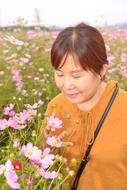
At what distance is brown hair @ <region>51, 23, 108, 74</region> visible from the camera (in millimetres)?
1811

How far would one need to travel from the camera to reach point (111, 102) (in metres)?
1.98

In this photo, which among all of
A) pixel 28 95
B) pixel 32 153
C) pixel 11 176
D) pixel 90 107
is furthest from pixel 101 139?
pixel 28 95

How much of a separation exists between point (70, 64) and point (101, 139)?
0.36 m

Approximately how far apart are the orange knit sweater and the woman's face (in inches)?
4.6

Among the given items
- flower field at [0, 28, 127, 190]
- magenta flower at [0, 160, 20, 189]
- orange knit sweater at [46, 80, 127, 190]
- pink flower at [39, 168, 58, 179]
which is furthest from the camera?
orange knit sweater at [46, 80, 127, 190]

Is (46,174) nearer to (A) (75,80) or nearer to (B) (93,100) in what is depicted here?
(A) (75,80)

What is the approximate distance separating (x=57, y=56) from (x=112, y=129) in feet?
1.24

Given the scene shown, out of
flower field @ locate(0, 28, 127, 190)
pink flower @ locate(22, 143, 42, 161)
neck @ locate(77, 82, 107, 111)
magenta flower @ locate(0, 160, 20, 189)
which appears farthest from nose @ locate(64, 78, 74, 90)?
magenta flower @ locate(0, 160, 20, 189)

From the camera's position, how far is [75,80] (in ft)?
5.86

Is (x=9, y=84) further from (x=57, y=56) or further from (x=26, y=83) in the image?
(x=57, y=56)

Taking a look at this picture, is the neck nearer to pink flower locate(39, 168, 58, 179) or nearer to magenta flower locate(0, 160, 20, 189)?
pink flower locate(39, 168, 58, 179)

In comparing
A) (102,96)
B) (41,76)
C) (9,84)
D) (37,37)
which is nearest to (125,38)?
(37,37)

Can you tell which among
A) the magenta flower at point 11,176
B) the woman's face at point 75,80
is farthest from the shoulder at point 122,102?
the magenta flower at point 11,176

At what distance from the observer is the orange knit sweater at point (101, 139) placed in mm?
1939
